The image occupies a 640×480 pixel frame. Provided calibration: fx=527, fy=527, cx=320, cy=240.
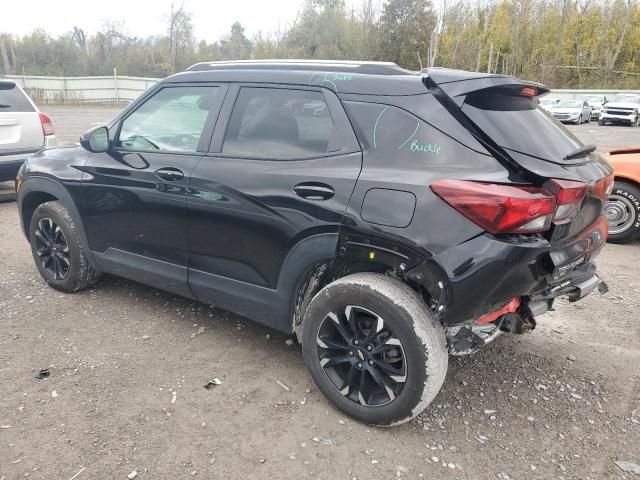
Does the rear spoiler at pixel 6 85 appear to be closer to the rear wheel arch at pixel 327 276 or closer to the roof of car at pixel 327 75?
the roof of car at pixel 327 75

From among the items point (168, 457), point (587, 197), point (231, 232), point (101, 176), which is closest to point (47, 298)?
point (101, 176)

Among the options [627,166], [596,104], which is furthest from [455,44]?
[627,166]

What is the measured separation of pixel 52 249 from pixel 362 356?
288 cm

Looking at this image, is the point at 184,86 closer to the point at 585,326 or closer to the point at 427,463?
the point at 427,463

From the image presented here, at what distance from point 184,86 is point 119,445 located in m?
2.23

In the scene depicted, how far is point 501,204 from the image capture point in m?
2.28

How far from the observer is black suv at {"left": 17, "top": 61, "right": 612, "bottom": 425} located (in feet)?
7.84

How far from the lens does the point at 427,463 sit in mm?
2488

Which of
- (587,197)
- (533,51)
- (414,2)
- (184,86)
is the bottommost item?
(587,197)

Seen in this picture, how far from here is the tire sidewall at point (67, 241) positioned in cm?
403

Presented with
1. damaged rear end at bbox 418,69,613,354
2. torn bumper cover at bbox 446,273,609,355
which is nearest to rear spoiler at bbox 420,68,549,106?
damaged rear end at bbox 418,69,613,354

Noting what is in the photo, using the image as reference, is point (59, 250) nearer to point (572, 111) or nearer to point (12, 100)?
point (12, 100)

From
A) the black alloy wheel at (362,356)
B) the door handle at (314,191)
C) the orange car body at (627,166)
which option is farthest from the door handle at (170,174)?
the orange car body at (627,166)

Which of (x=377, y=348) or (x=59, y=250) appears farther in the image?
(x=59, y=250)
